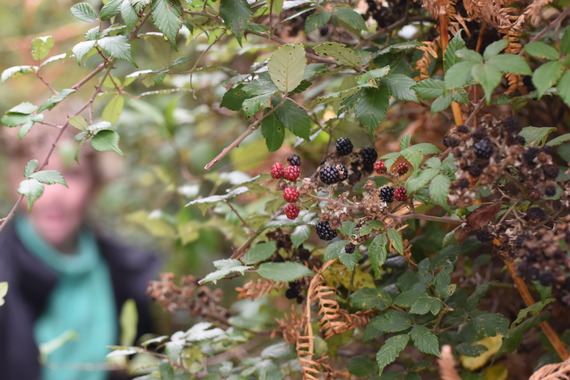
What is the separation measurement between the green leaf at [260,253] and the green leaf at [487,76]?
1.10 feet

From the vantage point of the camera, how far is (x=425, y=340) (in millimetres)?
634

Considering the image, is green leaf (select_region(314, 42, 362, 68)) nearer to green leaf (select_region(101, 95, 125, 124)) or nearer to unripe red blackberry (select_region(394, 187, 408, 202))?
unripe red blackberry (select_region(394, 187, 408, 202))

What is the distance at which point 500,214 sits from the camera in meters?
0.64

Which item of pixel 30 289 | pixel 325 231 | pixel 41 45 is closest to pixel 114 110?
Result: pixel 41 45

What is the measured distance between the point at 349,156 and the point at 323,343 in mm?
243

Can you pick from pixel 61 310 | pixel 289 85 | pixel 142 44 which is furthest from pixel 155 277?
pixel 289 85

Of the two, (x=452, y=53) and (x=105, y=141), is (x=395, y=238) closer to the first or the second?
(x=452, y=53)

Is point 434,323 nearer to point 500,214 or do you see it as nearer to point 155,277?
point 500,214

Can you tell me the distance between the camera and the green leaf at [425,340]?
62 centimetres

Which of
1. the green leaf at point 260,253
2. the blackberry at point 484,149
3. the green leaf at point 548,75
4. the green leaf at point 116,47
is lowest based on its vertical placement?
the green leaf at point 260,253

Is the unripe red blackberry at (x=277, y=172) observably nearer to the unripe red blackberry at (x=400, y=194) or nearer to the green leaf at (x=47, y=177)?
the unripe red blackberry at (x=400, y=194)

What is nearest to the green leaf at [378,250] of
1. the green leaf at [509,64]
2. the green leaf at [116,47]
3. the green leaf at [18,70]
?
the green leaf at [509,64]

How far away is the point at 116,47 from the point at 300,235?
11.3 inches

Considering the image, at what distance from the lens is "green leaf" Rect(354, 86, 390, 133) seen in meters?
0.64
